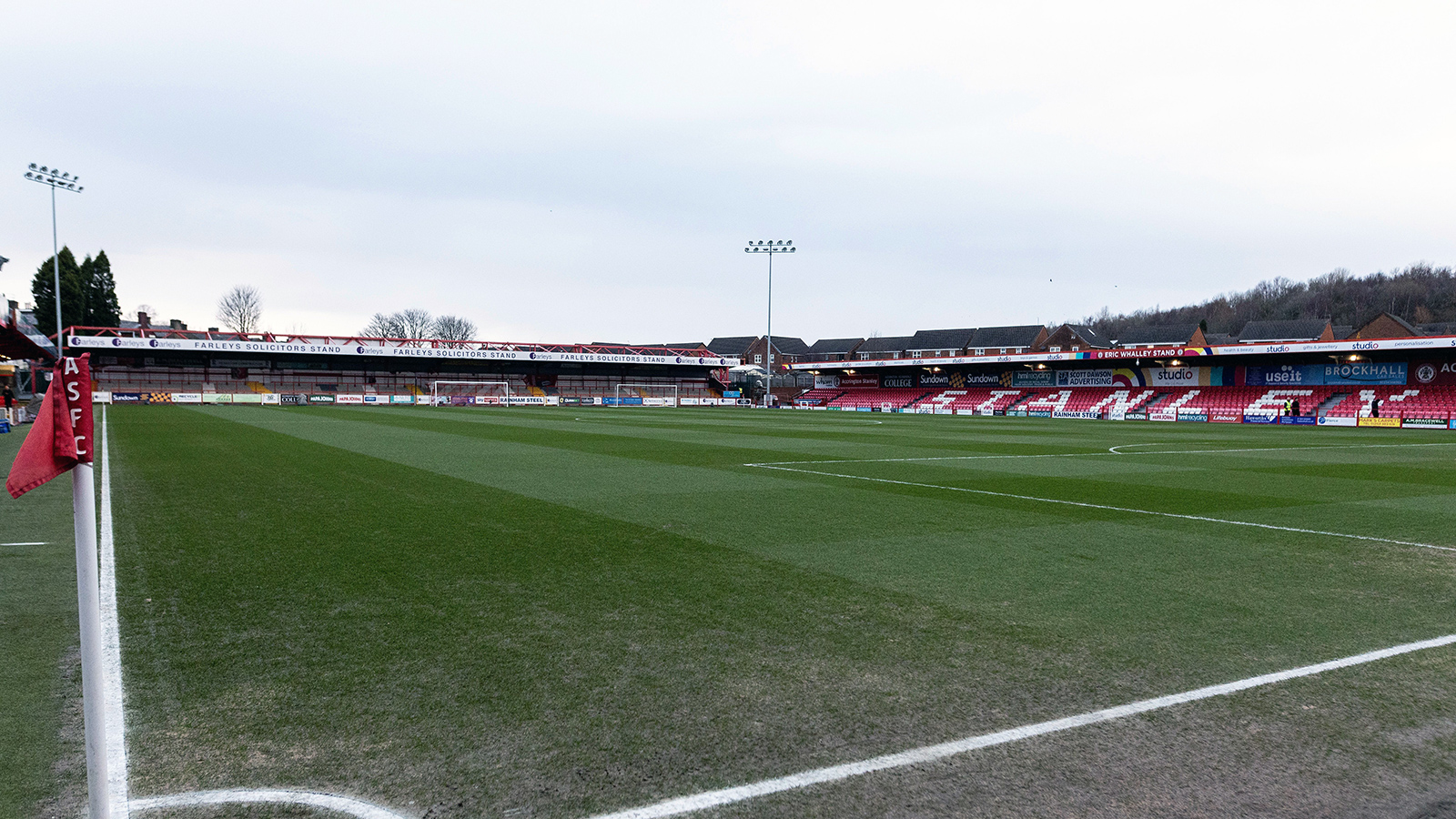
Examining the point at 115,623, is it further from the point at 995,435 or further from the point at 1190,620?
the point at 995,435

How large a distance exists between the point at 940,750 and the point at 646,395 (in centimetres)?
7373

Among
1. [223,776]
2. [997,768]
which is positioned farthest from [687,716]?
[223,776]

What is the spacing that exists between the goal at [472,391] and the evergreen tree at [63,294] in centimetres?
2968

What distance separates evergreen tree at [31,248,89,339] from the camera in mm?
66812

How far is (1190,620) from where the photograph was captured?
5.79 metres

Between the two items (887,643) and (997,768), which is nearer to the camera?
(997,768)

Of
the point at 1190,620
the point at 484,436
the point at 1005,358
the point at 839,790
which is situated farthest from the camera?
the point at 1005,358

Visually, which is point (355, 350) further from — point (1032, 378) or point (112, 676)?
point (112, 676)

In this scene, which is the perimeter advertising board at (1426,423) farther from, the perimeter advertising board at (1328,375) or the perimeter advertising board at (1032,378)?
the perimeter advertising board at (1032,378)

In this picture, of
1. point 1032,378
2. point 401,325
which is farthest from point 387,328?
point 1032,378

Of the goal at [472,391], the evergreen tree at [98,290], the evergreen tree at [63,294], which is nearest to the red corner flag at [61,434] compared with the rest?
the goal at [472,391]

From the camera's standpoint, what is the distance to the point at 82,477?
262 cm

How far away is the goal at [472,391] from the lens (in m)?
70.2

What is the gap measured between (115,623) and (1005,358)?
5921 centimetres
